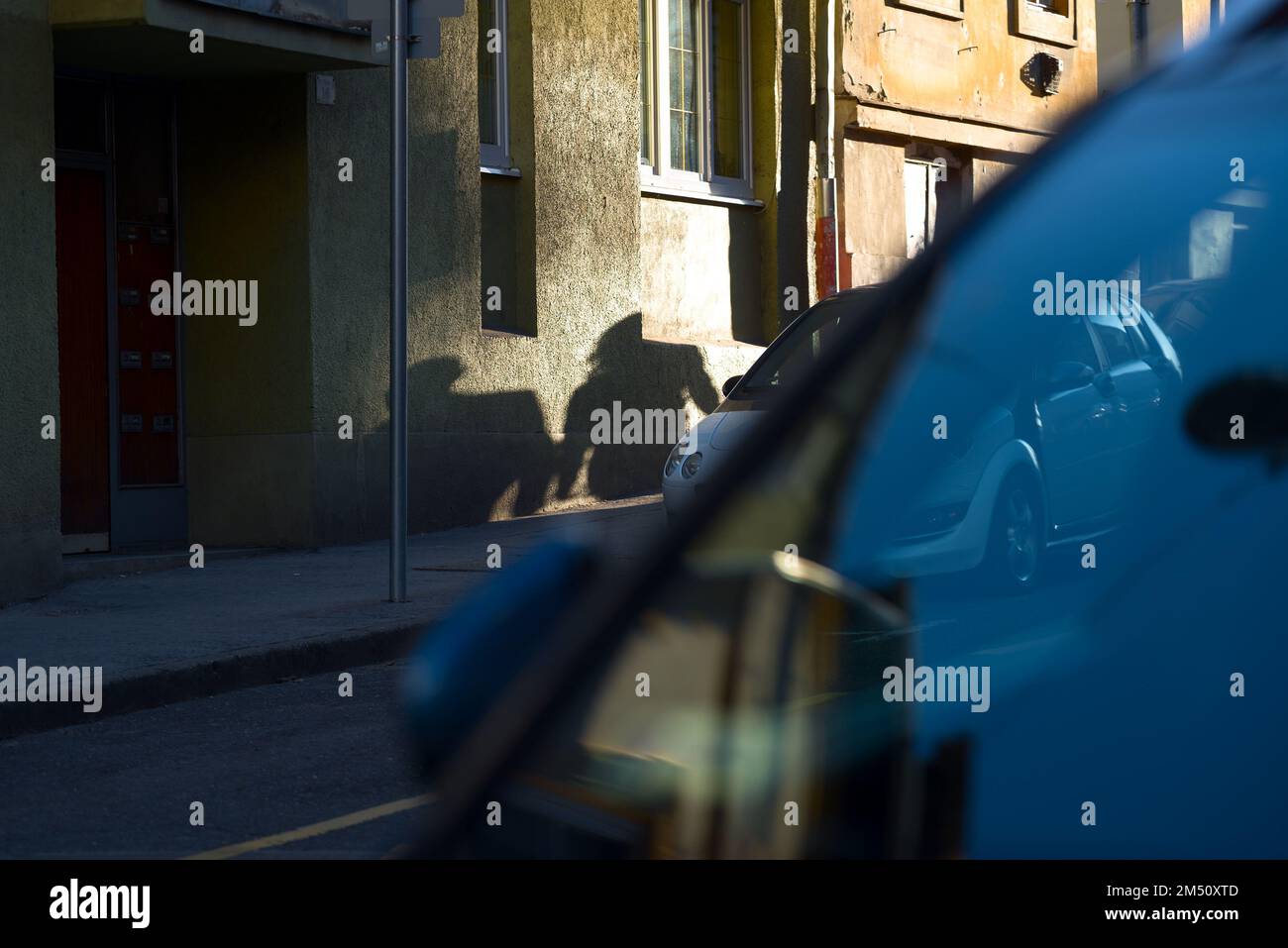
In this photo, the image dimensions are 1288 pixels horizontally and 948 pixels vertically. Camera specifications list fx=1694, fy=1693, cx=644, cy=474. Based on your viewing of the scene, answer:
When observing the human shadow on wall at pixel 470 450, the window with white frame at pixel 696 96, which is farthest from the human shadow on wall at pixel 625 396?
the window with white frame at pixel 696 96

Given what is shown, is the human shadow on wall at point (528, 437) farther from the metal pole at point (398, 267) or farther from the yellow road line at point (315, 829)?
the yellow road line at point (315, 829)

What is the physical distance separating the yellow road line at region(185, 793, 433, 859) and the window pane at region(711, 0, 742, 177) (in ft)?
38.1

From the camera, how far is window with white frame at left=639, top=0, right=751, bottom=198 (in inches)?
593

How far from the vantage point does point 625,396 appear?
46.2 feet

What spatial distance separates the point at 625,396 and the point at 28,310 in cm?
564

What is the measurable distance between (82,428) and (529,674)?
10428mm

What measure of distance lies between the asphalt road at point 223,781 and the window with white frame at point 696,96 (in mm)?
9033

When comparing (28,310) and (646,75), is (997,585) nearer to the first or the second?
(28,310)

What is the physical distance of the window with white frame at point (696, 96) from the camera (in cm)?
1507

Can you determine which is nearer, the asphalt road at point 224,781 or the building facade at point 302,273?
the asphalt road at point 224,781

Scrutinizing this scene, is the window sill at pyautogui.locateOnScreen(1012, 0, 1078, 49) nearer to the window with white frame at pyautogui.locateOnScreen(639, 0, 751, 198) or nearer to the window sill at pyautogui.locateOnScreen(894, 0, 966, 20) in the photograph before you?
the window sill at pyautogui.locateOnScreen(894, 0, 966, 20)

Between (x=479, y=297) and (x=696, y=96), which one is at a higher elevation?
(x=696, y=96)

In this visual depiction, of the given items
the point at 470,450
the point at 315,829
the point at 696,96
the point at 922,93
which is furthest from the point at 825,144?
→ the point at 315,829
